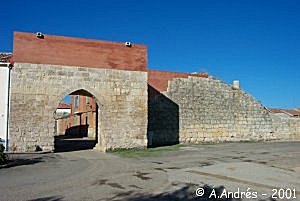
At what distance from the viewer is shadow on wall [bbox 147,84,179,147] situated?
21.7 m

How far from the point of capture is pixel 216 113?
80.7ft

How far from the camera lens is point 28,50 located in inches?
642

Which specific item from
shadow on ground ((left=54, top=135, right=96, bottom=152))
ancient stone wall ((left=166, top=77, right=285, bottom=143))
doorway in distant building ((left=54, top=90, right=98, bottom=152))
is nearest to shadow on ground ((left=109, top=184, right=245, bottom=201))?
shadow on ground ((left=54, top=135, right=96, bottom=152))

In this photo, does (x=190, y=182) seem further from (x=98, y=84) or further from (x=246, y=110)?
(x=246, y=110)

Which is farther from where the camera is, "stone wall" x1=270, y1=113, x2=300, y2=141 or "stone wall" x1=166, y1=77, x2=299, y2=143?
"stone wall" x1=270, y1=113, x2=300, y2=141

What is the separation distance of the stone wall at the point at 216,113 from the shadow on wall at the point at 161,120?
1.38ft

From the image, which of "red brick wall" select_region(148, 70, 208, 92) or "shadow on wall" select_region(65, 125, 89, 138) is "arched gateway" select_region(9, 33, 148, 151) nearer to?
"red brick wall" select_region(148, 70, 208, 92)

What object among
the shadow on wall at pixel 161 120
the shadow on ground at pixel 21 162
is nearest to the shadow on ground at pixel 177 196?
the shadow on ground at pixel 21 162

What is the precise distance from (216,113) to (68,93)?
11905 mm

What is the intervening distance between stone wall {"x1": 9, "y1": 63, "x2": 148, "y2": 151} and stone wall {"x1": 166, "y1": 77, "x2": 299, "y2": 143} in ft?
16.1

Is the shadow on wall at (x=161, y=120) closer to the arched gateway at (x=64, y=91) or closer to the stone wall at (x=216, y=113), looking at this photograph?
the stone wall at (x=216, y=113)

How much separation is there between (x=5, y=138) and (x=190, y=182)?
33.9 ft

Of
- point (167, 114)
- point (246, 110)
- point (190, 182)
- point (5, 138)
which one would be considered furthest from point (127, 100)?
point (246, 110)

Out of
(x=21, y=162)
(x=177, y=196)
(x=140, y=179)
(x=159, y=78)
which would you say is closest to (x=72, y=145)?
(x=159, y=78)
